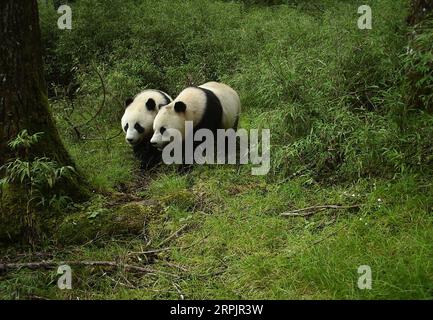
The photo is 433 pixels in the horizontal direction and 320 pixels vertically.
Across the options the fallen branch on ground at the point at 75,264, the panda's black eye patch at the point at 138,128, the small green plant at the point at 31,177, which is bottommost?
the fallen branch on ground at the point at 75,264

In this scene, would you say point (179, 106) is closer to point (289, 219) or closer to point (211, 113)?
point (211, 113)

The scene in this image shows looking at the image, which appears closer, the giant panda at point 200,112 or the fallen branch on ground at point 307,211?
the fallen branch on ground at point 307,211

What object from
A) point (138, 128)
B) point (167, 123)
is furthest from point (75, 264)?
point (138, 128)

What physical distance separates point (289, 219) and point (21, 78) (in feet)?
8.83

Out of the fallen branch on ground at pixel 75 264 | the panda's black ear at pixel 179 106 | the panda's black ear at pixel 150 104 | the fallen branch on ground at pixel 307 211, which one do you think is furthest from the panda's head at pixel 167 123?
the fallen branch on ground at pixel 75 264

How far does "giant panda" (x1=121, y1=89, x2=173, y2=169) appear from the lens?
21.3 ft

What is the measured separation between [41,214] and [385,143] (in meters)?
3.18

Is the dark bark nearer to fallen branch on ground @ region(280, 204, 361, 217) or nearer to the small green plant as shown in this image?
the small green plant

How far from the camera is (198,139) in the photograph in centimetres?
643

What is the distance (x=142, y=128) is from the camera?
661cm

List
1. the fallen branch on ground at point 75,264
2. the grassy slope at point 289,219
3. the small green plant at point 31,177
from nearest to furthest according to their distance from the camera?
the grassy slope at point 289,219 < the fallen branch on ground at point 75,264 < the small green plant at point 31,177

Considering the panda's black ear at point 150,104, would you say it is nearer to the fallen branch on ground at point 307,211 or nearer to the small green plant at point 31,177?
the small green plant at point 31,177

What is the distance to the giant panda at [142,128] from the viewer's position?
650 cm

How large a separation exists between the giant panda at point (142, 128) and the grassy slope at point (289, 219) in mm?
236
